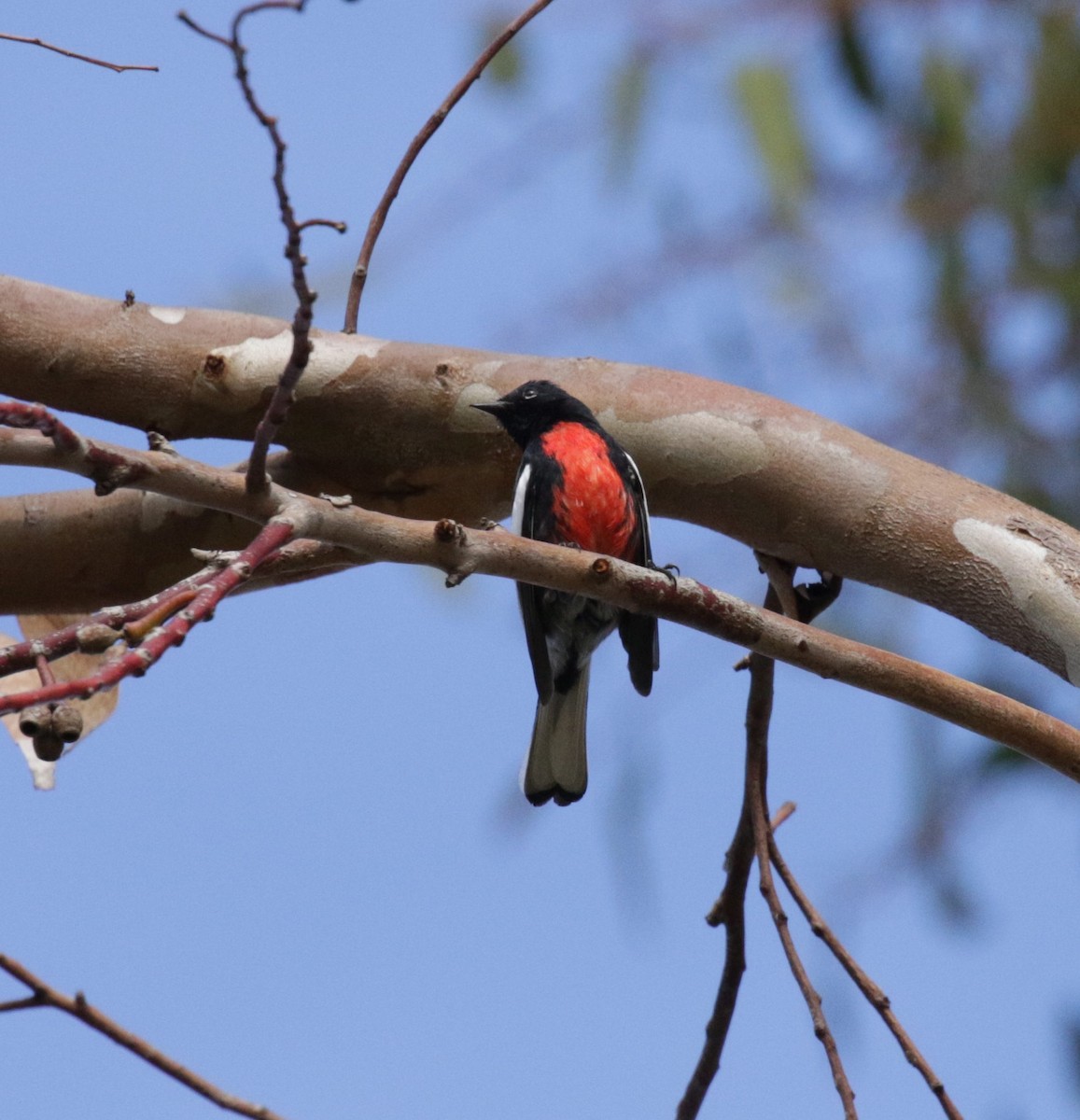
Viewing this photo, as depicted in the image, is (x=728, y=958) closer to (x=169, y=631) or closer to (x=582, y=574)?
(x=582, y=574)

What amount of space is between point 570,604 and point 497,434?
70 centimetres

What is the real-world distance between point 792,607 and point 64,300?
1634mm

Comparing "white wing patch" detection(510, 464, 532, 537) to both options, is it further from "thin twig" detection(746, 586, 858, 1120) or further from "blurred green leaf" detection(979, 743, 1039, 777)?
"blurred green leaf" detection(979, 743, 1039, 777)

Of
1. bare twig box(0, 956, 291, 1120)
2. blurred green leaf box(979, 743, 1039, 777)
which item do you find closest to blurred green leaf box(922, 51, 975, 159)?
blurred green leaf box(979, 743, 1039, 777)

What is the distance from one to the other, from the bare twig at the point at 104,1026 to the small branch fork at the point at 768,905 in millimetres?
1159

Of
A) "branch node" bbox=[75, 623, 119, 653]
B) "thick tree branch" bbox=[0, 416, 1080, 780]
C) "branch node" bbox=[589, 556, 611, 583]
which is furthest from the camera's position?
"branch node" bbox=[589, 556, 611, 583]

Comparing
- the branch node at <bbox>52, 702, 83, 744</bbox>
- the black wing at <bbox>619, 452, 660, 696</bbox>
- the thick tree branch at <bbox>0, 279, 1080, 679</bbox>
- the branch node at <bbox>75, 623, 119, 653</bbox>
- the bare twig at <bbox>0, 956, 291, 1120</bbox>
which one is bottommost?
the bare twig at <bbox>0, 956, 291, 1120</bbox>

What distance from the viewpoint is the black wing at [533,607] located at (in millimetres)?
3396

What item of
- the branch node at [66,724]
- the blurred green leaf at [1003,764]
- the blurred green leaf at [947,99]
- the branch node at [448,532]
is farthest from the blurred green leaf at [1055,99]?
the branch node at [66,724]

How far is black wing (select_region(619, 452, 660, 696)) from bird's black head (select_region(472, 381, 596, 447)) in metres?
0.38

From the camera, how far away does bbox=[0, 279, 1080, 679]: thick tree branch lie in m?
2.82

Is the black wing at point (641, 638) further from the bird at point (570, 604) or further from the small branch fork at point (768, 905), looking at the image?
the small branch fork at point (768, 905)

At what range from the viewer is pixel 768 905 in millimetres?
2600

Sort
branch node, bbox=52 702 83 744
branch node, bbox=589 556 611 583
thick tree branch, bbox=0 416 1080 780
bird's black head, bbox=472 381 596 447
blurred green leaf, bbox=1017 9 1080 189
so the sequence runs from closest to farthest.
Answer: branch node, bbox=52 702 83 744, thick tree branch, bbox=0 416 1080 780, branch node, bbox=589 556 611 583, bird's black head, bbox=472 381 596 447, blurred green leaf, bbox=1017 9 1080 189
